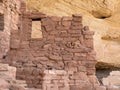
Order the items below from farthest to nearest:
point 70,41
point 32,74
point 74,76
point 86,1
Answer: point 86,1 → point 70,41 → point 74,76 → point 32,74

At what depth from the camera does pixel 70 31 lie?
33.3ft

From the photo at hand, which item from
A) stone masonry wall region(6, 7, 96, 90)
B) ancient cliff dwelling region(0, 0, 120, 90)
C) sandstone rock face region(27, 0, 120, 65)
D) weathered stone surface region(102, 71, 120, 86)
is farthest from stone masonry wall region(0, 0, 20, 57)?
weathered stone surface region(102, 71, 120, 86)

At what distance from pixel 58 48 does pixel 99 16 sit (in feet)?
12.9

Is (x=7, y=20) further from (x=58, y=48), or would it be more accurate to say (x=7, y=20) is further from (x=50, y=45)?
(x=58, y=48)

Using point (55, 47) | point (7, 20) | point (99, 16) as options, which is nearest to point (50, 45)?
point (55, 47)

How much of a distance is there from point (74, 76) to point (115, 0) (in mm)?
5136

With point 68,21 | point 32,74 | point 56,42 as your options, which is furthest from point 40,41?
point 32,74

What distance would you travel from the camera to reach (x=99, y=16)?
1312cm

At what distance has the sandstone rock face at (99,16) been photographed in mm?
12211

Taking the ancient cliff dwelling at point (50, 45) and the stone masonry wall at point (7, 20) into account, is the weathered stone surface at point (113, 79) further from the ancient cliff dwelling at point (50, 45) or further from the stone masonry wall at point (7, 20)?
the stone masonry wall at point (7, 20)

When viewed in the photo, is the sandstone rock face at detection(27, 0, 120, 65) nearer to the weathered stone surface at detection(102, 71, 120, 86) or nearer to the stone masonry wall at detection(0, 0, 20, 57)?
the weathered stone surface at detection(102, 71, 120, 86)

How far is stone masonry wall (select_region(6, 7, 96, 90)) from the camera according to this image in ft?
31.4

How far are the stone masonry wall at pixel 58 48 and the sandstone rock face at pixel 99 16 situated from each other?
1938mm

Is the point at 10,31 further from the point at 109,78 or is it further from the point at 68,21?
the point at 109,78
